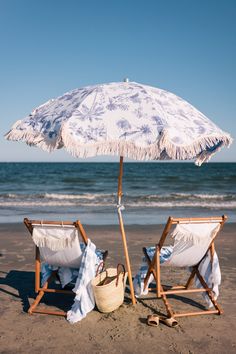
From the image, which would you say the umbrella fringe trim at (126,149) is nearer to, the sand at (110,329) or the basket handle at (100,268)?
the basket handle at (100,268)

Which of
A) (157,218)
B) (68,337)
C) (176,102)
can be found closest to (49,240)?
(68,337)

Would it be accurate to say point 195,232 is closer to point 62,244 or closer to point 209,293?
point 209,293

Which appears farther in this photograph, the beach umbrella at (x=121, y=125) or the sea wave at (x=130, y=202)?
the sea wave at (x=130, y=202)

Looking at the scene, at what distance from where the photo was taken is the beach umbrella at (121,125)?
3.69 metres

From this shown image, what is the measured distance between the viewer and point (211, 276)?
4.61m

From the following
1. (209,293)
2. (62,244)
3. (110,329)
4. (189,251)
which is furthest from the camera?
(209,293)

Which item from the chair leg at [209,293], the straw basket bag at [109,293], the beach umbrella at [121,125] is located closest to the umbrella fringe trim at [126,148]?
the beach umbrella at [121,125]

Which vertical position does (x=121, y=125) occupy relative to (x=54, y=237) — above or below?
above

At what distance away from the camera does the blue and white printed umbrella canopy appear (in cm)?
369

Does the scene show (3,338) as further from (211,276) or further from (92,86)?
(92,86)

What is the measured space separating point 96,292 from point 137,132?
178 cm

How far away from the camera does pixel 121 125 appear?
12.6ft

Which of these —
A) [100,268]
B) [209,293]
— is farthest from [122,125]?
[209,293]

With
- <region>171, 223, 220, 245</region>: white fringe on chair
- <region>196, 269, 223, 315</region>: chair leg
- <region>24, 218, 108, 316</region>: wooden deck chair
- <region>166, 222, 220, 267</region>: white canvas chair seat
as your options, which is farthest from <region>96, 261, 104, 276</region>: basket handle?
<region>196, 269, 223, 315</region>: chair leg
